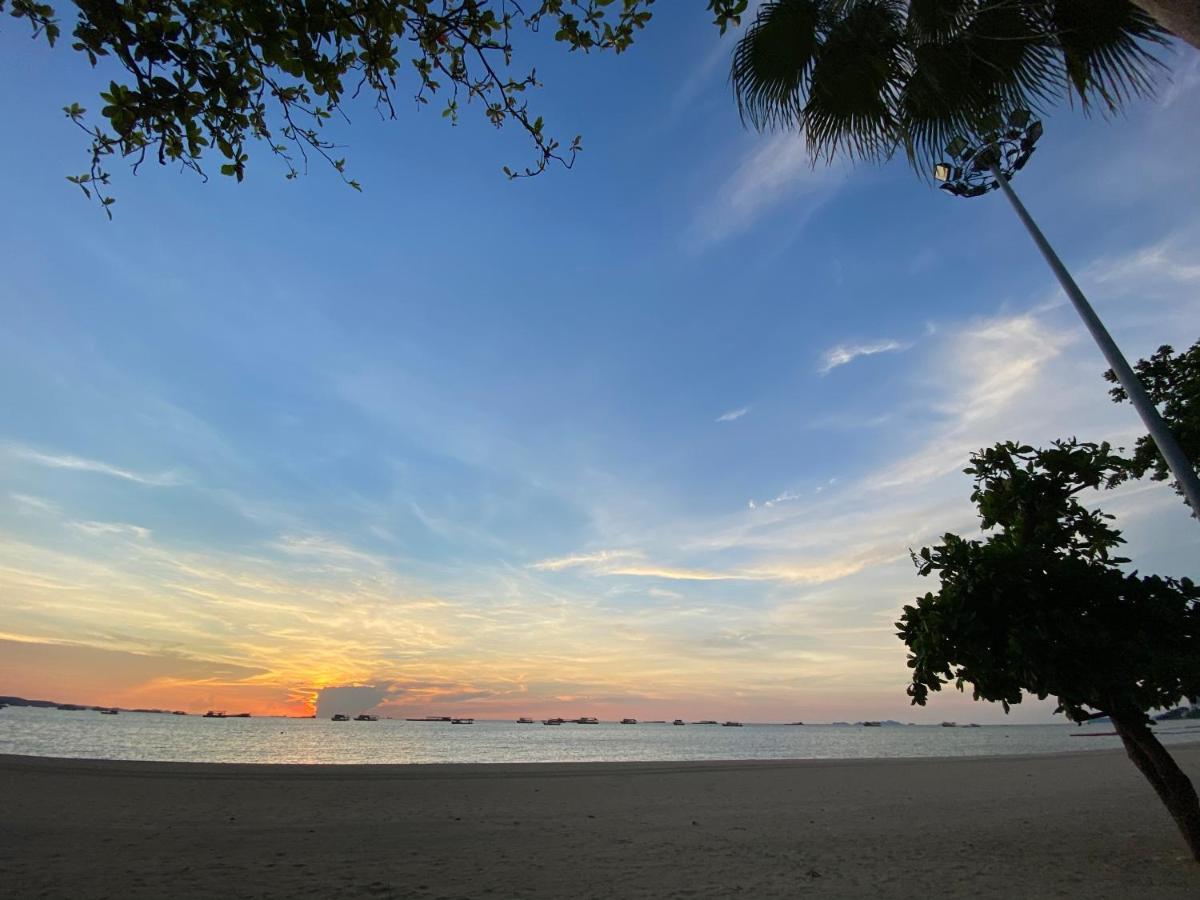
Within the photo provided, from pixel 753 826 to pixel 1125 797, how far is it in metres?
→ 12.6

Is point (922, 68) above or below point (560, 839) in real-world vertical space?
above

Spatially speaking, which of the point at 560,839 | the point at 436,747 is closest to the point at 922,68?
the point at 560,839

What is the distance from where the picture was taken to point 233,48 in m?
4.24

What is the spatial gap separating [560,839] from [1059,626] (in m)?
9.17

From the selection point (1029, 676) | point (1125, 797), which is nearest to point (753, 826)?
point (1029, 676)

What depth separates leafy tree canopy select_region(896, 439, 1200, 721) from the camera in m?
7.54

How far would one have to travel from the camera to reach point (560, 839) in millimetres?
11102

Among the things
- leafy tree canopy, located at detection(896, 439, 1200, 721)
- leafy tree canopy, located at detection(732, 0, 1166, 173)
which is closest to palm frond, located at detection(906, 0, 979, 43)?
leafy tree canopy, located at detection(732, 0, 1166, 173)

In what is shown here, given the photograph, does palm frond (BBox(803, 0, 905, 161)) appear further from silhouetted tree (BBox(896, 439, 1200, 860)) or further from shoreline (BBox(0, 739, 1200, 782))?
shoreline (BBox(0, 739, 1200, 782))

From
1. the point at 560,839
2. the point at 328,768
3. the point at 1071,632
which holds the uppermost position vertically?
the point at 1071,632

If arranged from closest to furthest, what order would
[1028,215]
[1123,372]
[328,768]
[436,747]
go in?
[1123,372], [1028,215], [328,768], [436,747]

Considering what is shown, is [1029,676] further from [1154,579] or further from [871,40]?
[871,40]

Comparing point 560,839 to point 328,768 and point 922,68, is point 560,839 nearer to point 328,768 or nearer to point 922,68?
point 922,68

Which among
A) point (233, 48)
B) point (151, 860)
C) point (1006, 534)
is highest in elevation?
point (233, 48)
